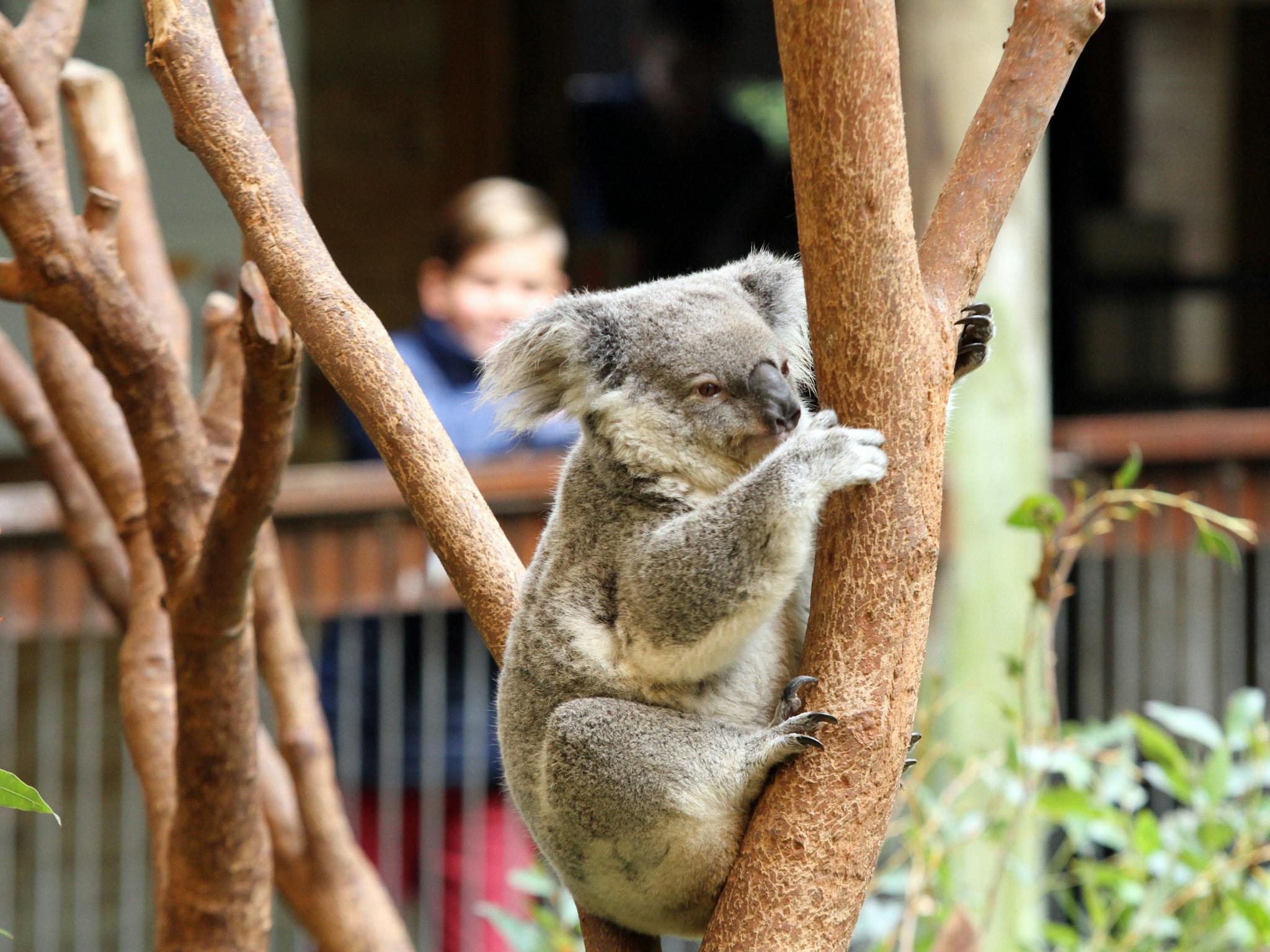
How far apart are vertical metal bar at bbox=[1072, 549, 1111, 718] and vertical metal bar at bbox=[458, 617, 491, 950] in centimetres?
175

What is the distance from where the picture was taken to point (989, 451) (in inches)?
127

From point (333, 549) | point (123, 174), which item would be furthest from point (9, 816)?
point (123, 174)

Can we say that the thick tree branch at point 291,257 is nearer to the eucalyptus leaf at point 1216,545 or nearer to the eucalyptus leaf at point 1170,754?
the eucalyptus leaf at point 1216,545

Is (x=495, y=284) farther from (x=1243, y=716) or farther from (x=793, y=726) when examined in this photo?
(x=793, y=726)

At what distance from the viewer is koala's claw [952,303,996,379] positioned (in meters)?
1.37

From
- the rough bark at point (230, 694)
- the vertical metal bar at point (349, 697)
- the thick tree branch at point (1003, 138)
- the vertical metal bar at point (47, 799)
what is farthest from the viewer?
the vertical metal bar at point (47, 799)

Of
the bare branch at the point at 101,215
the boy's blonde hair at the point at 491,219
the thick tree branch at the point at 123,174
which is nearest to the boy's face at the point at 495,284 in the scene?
the boy's blonde hair at the point at 491,219

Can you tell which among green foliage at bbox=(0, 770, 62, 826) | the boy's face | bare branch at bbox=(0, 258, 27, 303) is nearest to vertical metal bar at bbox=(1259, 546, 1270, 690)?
the boy's face

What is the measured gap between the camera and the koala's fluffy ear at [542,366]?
1.66m

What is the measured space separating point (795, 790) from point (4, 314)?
13.7 ft

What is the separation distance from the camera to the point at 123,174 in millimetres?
2180

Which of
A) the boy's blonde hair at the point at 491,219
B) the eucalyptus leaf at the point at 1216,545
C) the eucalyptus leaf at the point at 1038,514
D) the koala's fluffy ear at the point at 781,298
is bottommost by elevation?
the eucalyptus leaf at the point at 1216,545

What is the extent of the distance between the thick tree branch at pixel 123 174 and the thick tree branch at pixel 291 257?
Result: 2.19ft

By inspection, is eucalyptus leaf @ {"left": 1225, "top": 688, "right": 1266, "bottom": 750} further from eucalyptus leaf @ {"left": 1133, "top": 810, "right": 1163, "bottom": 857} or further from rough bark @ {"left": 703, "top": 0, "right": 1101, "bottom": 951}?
rough bark @ {"left": 703, "top": 0, "right": 1101, "bottom": 951}
